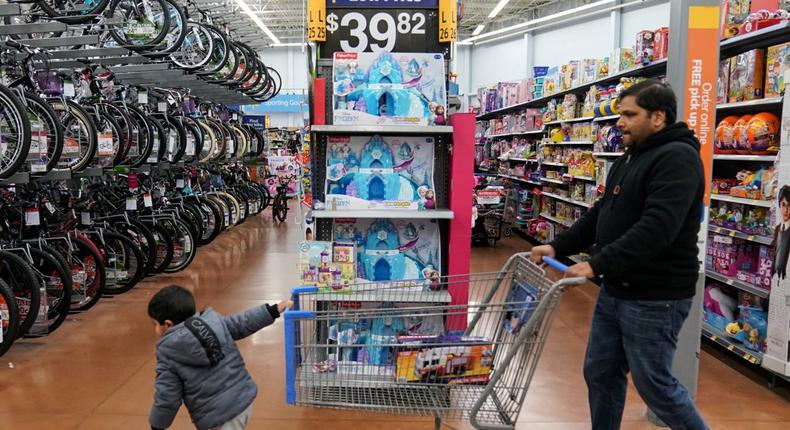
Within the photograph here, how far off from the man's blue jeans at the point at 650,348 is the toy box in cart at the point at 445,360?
527 mm

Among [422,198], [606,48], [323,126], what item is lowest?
[422,198]

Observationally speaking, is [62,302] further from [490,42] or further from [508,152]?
[490,42]

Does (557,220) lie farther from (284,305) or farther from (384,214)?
(284,305)

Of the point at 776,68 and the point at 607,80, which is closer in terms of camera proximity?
the point at 776,68

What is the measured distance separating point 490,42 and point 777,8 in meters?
19.0

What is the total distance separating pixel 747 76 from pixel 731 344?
1.89 metres

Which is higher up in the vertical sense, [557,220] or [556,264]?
[556,264]

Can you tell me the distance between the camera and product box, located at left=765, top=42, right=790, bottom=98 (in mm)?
3875

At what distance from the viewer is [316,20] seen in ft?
12.6

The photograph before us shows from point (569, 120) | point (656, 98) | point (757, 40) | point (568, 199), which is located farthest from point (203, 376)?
point (569, 120)

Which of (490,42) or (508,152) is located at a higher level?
(490,42)

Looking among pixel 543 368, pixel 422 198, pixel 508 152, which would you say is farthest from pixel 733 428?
pixel 508 152

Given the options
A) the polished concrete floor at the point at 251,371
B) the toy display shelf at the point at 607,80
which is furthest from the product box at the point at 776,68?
the polished concrete floor at the point at 251,371

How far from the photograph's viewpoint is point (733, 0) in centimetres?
445
